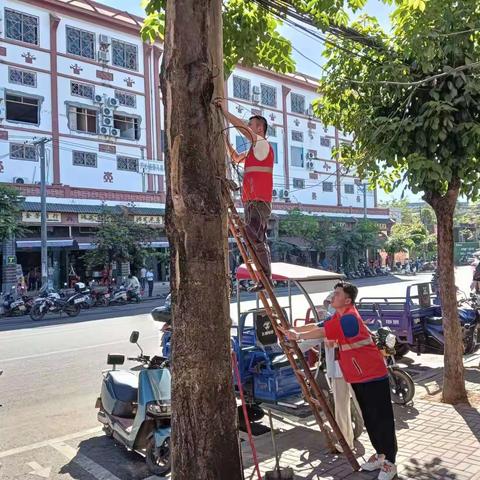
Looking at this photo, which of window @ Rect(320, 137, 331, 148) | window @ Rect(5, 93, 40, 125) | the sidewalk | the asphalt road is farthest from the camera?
window @ Rect(320, 137, 331, 148)

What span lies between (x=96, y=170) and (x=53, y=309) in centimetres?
1375

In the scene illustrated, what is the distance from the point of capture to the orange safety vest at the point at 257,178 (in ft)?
14.7

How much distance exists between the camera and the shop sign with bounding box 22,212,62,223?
89.5 ft

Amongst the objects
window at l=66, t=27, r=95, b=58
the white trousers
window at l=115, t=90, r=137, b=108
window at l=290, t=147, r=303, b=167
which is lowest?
the white trousers

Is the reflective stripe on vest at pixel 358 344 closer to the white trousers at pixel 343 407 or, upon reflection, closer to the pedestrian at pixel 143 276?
the white trousers at pixel 343 407

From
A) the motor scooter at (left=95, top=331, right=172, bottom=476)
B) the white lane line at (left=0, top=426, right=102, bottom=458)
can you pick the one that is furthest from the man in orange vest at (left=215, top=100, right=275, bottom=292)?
the white lane line at (left=0, top=426, right=102, bottom=458)

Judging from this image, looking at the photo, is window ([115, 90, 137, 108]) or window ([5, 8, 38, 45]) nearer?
window ([5, 8, 38, 45])

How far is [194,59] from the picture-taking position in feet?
11.5

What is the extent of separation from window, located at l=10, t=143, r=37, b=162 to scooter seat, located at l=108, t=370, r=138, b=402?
24614 mm

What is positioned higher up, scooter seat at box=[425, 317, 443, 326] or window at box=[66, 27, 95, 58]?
window at box=[66, 27, 95, 58]

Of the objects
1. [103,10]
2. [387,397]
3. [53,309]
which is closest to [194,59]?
[387,397]

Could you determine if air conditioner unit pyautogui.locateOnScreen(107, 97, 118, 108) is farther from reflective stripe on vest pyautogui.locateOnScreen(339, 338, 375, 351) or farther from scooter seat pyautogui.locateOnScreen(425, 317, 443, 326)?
reflective stripe on vest pyautogui.locateOnScreen(339, 338, 375, 351)

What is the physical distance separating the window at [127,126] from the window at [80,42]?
3.79m

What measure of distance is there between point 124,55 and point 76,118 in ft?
17.6
